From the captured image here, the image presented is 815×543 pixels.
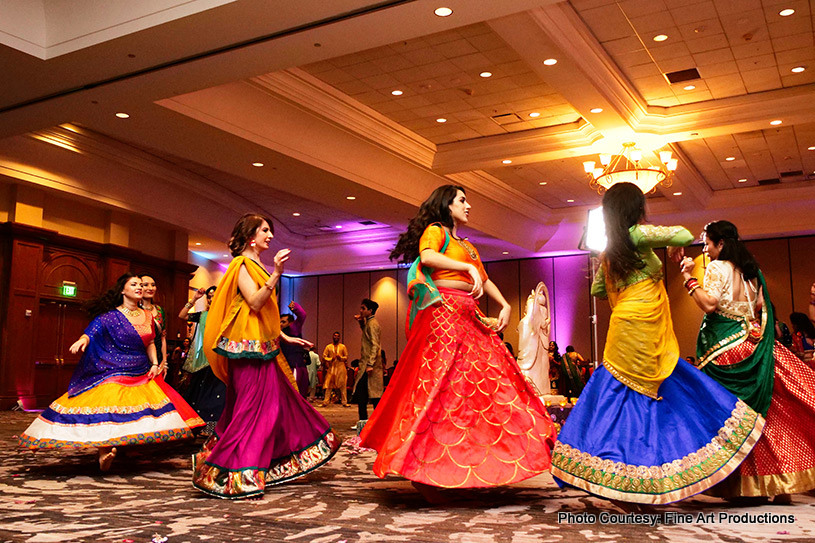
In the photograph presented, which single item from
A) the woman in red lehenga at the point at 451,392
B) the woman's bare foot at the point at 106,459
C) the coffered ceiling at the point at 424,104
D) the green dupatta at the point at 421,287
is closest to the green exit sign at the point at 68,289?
the coffered ceiling at the point at 424,104

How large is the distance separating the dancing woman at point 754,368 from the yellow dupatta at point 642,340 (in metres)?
0.24

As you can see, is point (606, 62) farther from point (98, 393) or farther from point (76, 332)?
point (76, 332)

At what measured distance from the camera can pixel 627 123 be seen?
356 inches

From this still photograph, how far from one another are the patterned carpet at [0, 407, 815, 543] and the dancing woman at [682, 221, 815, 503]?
5.2 inches

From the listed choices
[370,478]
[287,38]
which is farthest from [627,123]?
[370,478]

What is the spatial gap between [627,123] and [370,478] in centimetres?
648

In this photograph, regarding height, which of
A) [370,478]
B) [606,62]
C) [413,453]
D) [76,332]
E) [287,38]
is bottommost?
[370,478]

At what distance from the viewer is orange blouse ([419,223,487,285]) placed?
3510 millimetres

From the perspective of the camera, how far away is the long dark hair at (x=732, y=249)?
3.49m

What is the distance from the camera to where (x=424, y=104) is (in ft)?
30.5

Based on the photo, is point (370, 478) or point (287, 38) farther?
point (287, 38)

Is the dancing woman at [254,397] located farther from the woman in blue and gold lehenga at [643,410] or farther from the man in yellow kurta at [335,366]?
the man in yellow kurta at [335,366]

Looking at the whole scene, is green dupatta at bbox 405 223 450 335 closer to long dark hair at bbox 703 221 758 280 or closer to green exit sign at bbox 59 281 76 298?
long dark hair at bbox 703 221 758 280

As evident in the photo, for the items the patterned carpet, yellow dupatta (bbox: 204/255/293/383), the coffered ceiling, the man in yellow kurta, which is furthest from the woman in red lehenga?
the man in yellow kurta
